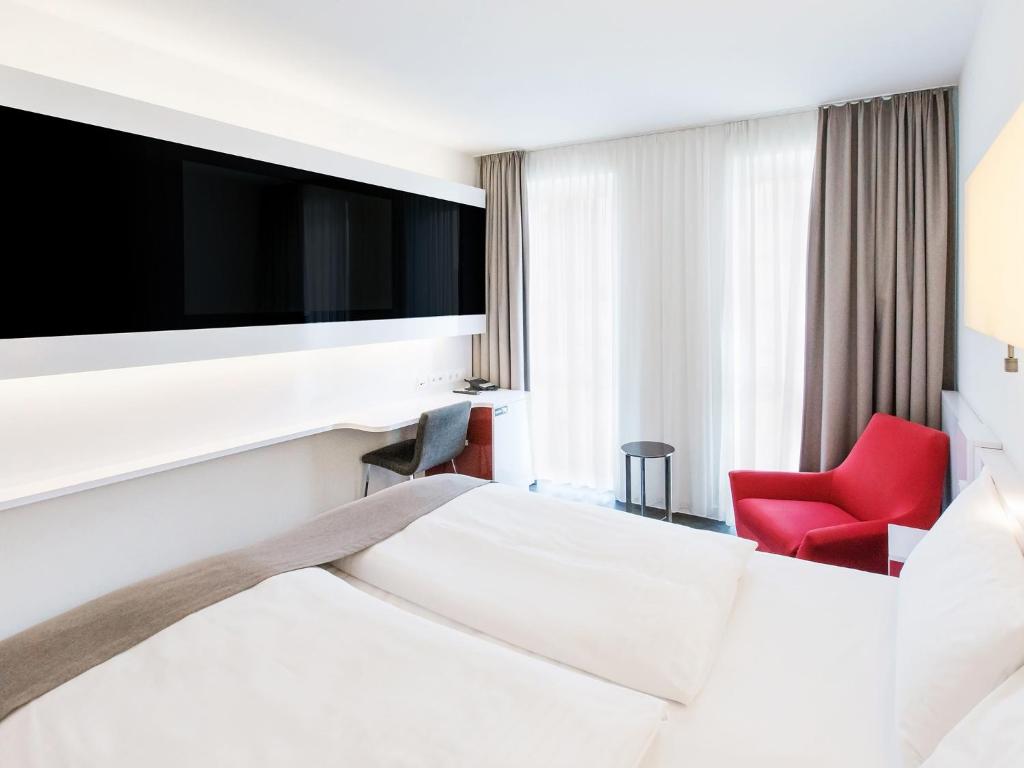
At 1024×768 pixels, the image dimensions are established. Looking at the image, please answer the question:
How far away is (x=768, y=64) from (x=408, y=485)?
2413 mm

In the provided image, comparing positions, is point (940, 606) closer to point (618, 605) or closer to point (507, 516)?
point (618, 605)

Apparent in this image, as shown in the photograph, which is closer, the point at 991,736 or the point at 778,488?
the point at 991,736

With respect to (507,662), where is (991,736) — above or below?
above

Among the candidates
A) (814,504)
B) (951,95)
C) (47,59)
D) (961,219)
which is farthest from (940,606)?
(47,59)

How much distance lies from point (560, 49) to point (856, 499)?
94.9 inches

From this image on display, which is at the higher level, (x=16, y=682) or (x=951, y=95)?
(x=951, y=95)

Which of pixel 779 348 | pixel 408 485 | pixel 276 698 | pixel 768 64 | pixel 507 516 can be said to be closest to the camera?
pixel 276 698

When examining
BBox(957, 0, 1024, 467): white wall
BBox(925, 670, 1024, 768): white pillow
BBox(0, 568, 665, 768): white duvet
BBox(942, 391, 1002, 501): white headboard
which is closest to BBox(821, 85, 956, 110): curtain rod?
BBox(957, 0, 1024, 467): white wall

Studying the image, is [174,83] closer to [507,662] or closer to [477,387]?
[477,387]

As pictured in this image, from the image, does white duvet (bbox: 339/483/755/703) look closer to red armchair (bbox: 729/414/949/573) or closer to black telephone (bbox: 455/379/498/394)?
red armchair (bbox: 729/414/949/573)

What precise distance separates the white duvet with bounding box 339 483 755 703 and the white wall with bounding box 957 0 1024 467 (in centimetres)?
86

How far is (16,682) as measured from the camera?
53.5 inches

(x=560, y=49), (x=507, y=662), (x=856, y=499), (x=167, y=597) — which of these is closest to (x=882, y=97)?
(x=560, y=49)

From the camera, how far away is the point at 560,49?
8.71 feet
